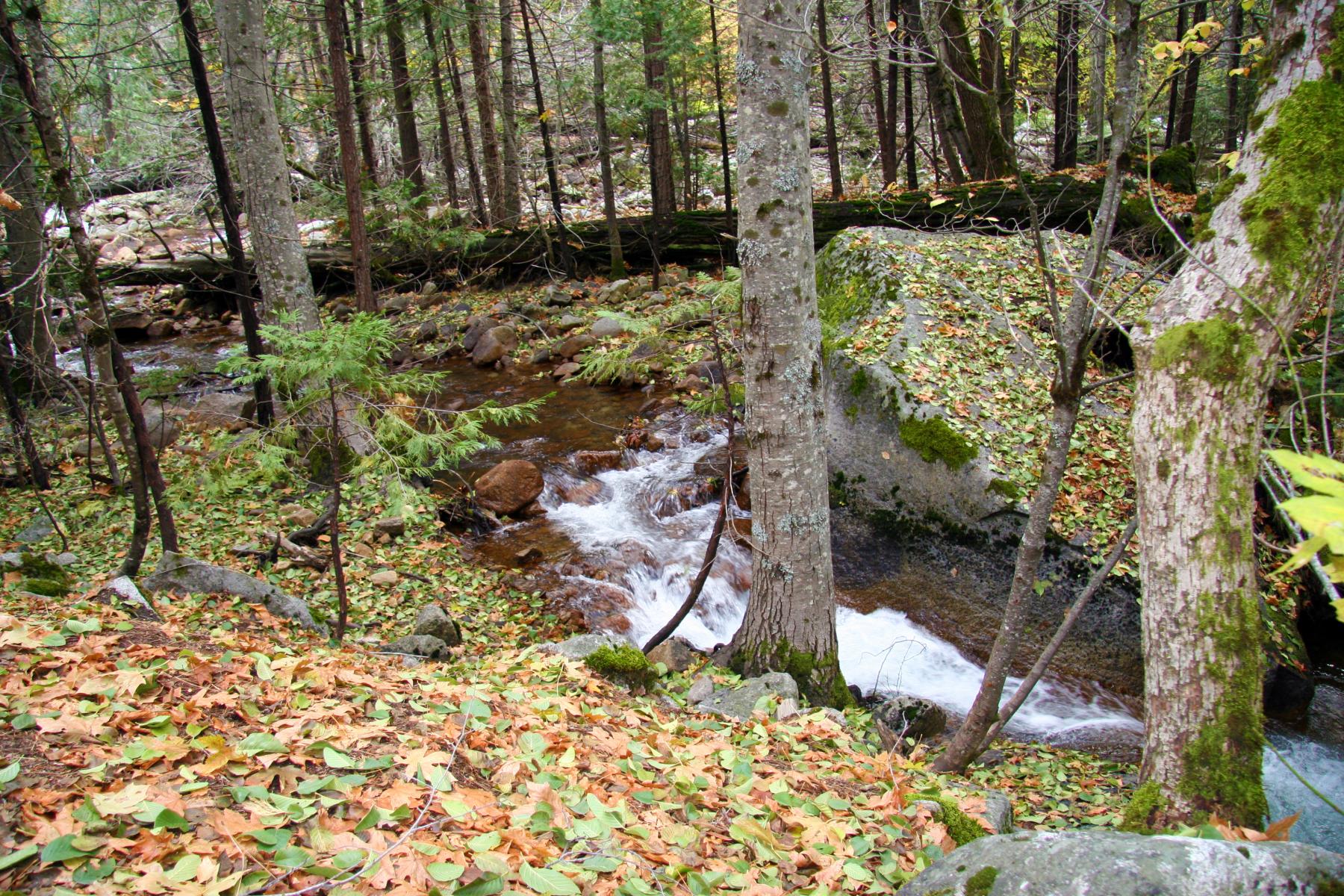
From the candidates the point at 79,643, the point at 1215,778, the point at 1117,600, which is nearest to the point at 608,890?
the point at 1215,778

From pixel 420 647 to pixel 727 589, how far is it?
3.34 m

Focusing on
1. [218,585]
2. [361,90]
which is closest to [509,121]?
[361,90]

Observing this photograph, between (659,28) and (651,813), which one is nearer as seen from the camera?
(651,813)

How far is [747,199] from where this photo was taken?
4621 millimetres

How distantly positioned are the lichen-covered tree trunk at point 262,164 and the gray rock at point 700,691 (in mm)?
5400

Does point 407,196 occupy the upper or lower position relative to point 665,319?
upper

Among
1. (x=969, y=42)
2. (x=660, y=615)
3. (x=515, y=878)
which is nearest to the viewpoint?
(x=515, y=878)

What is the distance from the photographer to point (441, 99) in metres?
16.6

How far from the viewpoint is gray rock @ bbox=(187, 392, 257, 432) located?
9.50m

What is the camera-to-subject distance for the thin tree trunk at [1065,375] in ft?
→ 11.5

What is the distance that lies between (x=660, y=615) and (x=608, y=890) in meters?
5.02

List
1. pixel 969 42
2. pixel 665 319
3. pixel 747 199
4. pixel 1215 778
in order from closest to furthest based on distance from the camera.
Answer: pixel 1215 778
pixel 747 199
pixel 665 319
pixel 969 42

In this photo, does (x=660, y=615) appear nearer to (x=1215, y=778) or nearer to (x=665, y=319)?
(x=665, y=319)

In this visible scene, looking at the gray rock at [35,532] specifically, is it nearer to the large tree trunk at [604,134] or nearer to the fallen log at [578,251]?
the fallen log at [578,251]
